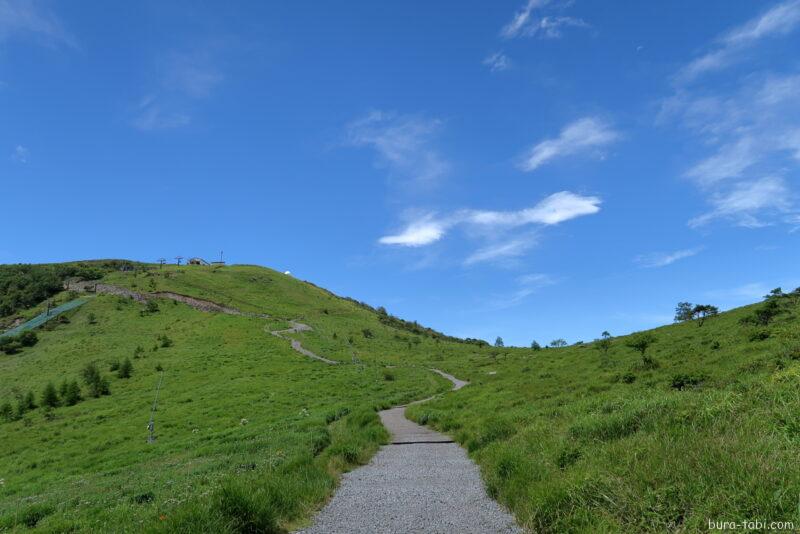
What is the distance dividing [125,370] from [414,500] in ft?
193

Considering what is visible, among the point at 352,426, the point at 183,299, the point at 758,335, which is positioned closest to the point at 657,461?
the point at 352,426

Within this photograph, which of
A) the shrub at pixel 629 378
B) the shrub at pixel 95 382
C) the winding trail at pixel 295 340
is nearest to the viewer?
the shrub at pixel 629 378

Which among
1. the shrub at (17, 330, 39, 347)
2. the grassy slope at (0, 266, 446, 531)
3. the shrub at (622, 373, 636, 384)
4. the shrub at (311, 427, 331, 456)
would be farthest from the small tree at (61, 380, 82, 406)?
the shrub at (622, 373, 636, 384)

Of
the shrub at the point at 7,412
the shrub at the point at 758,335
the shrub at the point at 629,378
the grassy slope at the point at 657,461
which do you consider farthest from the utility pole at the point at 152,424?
the shrub at the point at 758,335

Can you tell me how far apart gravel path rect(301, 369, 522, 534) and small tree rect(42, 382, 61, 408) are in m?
48.9

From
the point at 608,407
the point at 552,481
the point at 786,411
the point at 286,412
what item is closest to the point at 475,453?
the point at 608,407

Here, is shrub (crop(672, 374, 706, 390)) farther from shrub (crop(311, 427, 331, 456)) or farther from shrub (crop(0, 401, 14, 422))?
shrub (crop(0, 401, 14, 422))

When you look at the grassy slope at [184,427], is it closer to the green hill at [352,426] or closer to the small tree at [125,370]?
the green hill at [352,426]

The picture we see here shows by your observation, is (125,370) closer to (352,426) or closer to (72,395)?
(72,395)

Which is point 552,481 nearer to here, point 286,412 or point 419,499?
point 419,499

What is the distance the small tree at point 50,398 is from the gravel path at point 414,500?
48868mm

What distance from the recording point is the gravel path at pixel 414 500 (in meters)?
8.78

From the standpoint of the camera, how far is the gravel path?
8.78 m

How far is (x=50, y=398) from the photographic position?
4938 centimetres
